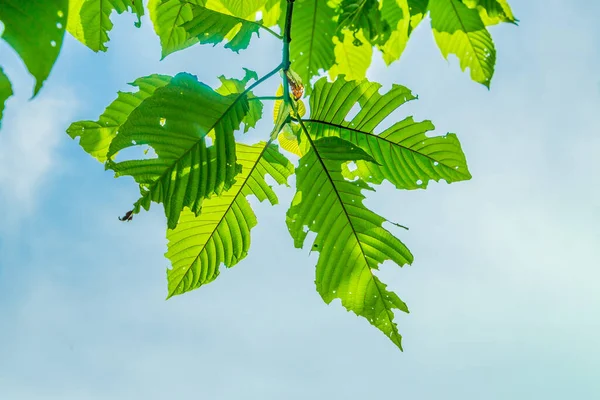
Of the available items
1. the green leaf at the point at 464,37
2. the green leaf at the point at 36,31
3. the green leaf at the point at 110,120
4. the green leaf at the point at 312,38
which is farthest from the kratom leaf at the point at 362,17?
the green leaf at the point at 36,31

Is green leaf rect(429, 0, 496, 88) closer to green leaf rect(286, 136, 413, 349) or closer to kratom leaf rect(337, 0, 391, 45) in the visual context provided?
kratom leaf rect(337, 0, 391, 45)

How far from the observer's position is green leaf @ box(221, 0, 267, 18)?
1155 mm

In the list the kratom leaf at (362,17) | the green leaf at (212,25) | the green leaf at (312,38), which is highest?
the green leaf at (312,38)

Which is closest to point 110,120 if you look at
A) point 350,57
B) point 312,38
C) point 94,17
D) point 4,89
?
point 94,17

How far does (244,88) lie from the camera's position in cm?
106

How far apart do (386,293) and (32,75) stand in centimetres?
87

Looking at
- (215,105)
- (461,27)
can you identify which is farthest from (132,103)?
(461,27)

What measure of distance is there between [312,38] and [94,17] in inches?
19.3

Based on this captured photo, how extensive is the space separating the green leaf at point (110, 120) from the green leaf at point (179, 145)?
0.64 ft

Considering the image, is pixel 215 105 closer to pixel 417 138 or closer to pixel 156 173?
pixel 156 173

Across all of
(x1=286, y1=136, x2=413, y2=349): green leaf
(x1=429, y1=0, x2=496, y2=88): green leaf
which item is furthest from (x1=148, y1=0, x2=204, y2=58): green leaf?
(x1=429, y1=0, x2=496, y2=88): green leaf

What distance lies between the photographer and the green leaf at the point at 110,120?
1086mm

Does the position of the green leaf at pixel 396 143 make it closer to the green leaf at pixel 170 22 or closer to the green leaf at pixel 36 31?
the green leaf at pixel 170 22

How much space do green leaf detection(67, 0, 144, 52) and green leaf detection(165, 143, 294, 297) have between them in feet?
1.27
